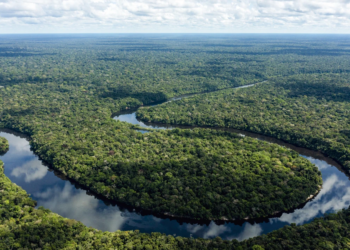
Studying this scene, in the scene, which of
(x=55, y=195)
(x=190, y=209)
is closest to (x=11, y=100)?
(x=55, y=195)

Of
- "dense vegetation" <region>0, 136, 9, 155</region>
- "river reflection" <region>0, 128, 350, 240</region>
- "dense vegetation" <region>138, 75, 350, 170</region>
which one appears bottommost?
"river reflection" <region>0, 128, 350, 240</region>

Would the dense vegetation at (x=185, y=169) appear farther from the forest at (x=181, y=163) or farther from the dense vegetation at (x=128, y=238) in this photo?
the dense vegetation at (x=128, y=238)

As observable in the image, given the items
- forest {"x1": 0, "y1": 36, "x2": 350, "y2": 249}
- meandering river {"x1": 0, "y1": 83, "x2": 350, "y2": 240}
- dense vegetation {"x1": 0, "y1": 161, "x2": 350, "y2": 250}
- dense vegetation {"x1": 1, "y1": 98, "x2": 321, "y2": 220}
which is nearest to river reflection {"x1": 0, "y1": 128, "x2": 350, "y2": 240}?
meandering river {"x1": 0, "y1": 83, "x2": 350, "y2": 240}

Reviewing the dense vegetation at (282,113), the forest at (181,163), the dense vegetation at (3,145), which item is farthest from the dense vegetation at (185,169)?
the dense vegetation at (282,113)

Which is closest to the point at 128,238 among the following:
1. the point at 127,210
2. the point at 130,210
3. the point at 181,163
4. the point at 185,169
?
the point at 130,210

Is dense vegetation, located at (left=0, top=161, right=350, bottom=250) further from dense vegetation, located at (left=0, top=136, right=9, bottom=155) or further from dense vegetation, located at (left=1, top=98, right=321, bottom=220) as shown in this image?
dense vegetation, located at (left=0, top=136, right=9, bottom=155)

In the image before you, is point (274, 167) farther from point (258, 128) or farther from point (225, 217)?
point (258, 128)
